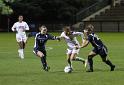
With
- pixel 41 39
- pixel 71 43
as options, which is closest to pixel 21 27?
pixel 41 39

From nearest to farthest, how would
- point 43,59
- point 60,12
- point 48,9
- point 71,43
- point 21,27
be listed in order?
point 43,59 < point 71,43 < point 21,27 < point 60,12 < point 48,9

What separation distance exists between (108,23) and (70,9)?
303 inches

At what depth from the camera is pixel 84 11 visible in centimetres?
6925

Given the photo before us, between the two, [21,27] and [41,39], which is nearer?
[41,39]

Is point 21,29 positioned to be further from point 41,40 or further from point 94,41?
point 94,41

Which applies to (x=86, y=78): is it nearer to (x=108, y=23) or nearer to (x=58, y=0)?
(x=108, y=23)

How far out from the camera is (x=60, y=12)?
233 ft

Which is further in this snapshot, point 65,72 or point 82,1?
point 82,1

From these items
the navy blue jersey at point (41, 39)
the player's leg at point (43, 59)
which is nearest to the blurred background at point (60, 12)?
the navy blue jersey at point (41, 39)

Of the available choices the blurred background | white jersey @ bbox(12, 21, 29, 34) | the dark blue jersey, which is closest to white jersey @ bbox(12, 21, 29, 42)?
white jersey @ bbox(12, 21, 29, 34)

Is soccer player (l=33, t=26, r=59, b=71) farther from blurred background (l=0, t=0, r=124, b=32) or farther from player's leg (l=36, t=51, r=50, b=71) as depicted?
blurred background (l=0, t=0, r=124, b=32)

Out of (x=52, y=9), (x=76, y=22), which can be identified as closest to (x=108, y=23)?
(x=76, y=22)

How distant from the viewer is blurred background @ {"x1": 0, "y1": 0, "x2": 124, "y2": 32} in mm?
68250

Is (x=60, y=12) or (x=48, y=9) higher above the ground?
(x=48, y=9)
